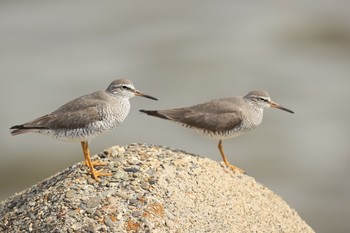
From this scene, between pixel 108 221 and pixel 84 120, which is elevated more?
pixel 84 120

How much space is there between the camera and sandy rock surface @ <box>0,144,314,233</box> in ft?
28.8

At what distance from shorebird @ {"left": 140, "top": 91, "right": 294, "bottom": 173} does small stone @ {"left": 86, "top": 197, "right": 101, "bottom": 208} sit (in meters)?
2.83

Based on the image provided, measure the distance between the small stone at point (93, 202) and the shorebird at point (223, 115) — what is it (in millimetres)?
2829

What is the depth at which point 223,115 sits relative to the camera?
11664 millimetres

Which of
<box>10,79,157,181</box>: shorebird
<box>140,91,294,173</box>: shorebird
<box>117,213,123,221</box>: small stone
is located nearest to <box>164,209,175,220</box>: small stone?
<box>117,213,123,221</box>: small stone

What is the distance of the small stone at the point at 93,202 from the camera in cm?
887

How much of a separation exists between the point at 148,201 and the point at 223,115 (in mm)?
3105

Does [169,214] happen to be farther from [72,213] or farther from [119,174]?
[72,213]

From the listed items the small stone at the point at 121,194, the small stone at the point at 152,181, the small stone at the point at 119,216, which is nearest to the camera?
the small stone at the point at 119,216

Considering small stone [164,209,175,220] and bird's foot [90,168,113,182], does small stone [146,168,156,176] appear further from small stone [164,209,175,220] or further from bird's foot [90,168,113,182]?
small stone [164,209,175,220]

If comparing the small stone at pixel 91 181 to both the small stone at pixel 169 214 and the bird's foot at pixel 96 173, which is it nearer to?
the bird's foot at pixel 96 173

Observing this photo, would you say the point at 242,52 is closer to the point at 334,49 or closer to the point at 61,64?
the point at 334,49

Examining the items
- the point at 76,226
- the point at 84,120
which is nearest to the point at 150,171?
the point at 84,120

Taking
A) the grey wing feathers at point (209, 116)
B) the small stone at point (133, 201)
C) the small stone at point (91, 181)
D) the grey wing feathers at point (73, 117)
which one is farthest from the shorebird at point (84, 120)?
the grey wing feathers at point (209, 116)
